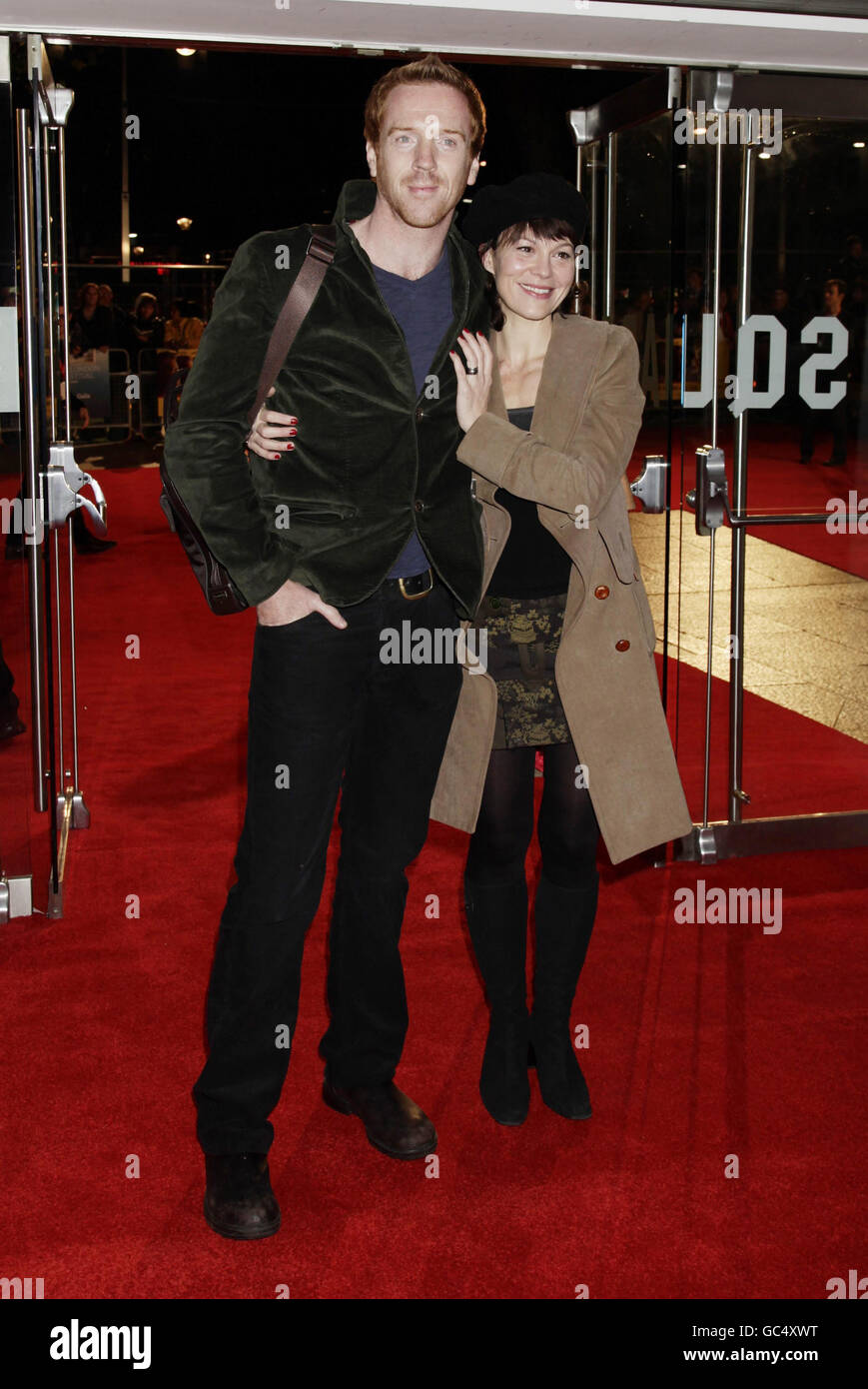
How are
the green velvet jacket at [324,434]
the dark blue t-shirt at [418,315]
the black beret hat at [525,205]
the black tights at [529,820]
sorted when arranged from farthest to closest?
the black tights at [529,820]
the black beret hat at [525,205]
the dark blue t-shirt at [418,315]
the green velvet jacket at [324,434]

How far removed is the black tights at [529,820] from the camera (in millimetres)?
2670

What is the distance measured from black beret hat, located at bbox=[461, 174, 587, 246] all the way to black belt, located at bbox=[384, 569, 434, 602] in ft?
2.00

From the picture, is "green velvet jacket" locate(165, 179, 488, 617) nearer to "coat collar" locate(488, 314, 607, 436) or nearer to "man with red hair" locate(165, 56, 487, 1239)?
"man with red hair" locate(165, 56, 487, 1239)

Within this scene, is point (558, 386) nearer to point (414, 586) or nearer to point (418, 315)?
point (418, 315)

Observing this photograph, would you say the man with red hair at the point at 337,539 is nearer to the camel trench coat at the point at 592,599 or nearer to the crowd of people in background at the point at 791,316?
the camel trench coat at the point at 592,599

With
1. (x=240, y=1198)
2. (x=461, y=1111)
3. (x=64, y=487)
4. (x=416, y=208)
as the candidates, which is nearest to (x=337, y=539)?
(x=416, y=208)

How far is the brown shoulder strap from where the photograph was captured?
2.19 meters

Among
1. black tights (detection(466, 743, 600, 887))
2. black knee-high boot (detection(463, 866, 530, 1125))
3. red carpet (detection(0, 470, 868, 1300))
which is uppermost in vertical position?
black tights (detection(466, 743, 600, 887))

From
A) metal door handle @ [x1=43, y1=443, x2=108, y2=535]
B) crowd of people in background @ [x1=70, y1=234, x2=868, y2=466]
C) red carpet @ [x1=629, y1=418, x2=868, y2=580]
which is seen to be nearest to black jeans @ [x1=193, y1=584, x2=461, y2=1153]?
metal door handle @ [x1=43, y1=443, x2=108, y2=535]

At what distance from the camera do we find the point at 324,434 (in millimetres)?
2260

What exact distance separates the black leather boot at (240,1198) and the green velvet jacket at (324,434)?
960 millimetres

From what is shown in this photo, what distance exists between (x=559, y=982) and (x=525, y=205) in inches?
55.3

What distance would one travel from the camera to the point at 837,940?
3.65m

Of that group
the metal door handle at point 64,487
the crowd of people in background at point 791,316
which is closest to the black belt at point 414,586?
the metal door handle at point 64,487
